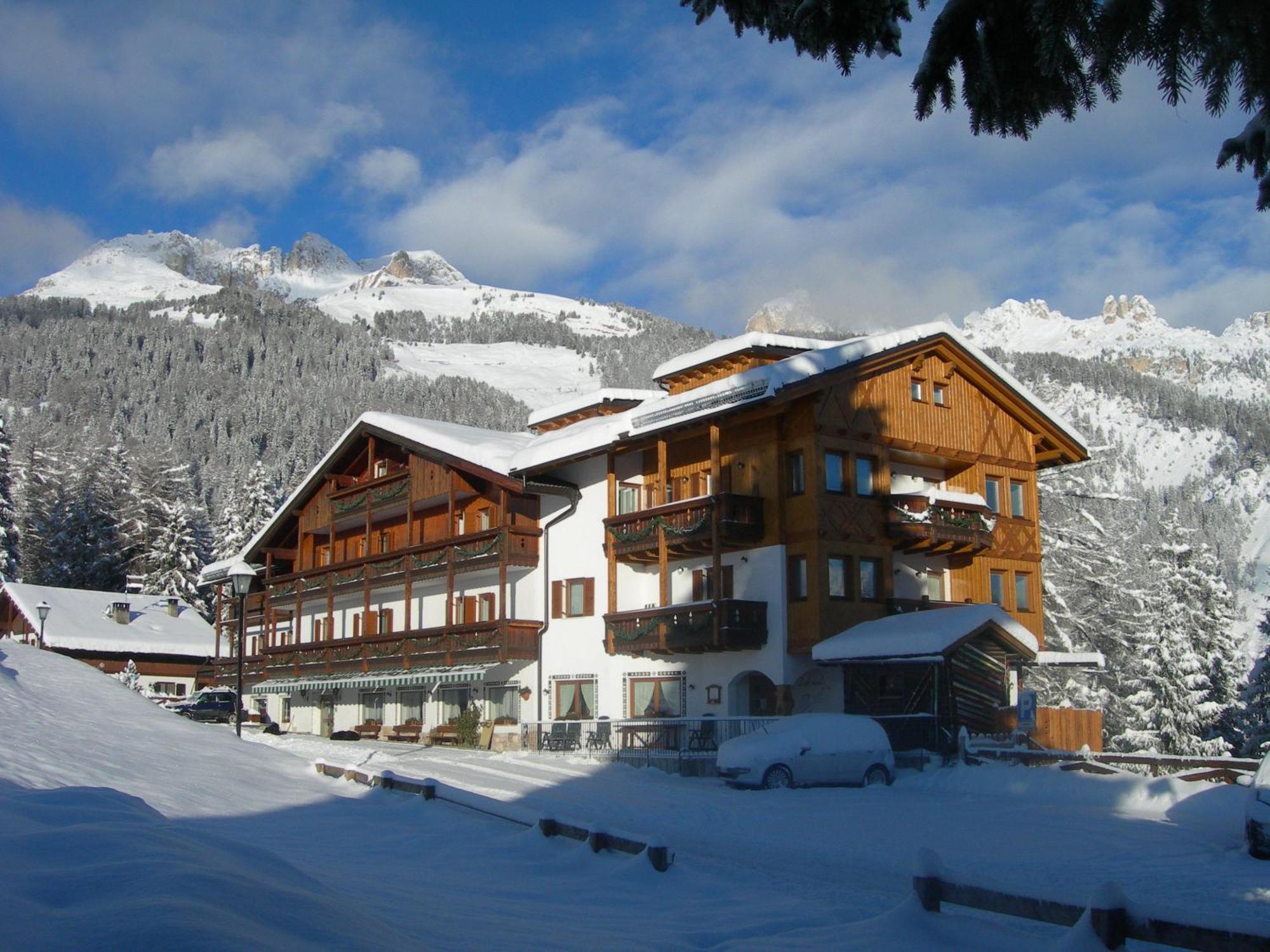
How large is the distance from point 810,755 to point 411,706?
25020 mm

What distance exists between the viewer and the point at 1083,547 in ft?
169

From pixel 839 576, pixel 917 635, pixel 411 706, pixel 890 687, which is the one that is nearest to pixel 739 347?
pixel 839 576

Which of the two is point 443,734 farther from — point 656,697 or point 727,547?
point 727,547

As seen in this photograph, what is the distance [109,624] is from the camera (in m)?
65.3

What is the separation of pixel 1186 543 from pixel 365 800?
4311 cm

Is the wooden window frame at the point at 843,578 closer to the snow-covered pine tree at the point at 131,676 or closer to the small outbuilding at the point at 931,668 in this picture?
the small outbuilding at the point at 931,668

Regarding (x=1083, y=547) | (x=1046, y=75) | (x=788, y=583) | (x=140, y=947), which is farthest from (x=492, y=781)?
(x=1083, y=547)

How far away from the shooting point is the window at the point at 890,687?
107ft

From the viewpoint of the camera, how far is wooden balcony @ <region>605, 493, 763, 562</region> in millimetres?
33094

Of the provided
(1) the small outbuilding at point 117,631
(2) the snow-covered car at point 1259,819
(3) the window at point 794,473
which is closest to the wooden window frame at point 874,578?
(3) the window at point 794,473

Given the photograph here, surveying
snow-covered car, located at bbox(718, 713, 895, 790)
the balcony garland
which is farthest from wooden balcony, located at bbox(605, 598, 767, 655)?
snow-covered car, located at bbox(718, 713, 895, 790)

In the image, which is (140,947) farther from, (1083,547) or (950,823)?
(1083,547)

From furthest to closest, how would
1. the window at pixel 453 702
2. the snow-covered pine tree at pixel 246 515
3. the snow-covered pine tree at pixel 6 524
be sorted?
the snow-covered pine tree at pixel 246 515
the snow-covered pine tree at pixel 6 524
the window at pixel 453 702

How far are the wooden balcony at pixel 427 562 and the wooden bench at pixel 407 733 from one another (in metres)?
5.54
